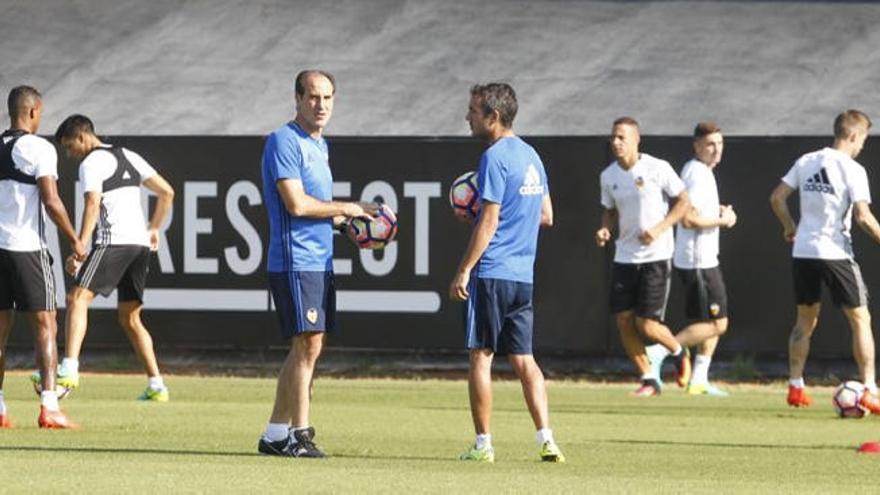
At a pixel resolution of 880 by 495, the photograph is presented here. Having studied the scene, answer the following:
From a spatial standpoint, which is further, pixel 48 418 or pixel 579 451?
pixel 48 418

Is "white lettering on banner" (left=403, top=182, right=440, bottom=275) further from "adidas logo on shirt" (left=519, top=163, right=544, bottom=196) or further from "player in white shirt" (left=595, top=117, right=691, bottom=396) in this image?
"adidas logo on shirt" (left=519, top=163, right=544, bottom=196)

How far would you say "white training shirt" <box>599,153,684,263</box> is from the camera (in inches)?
730

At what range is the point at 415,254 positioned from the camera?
21734 mm

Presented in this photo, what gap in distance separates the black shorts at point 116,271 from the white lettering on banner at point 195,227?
5.18 m

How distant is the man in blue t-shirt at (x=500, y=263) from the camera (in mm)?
11602

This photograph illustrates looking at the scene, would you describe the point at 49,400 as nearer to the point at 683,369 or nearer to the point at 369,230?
the point at 369,230

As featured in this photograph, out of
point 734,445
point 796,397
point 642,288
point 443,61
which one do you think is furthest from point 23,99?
point 443,61

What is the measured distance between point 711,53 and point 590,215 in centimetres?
598

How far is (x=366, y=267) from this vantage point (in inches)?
856

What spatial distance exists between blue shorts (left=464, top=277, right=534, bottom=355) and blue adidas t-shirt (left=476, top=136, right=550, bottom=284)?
57mm

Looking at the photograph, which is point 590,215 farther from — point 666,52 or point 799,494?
point 799,494

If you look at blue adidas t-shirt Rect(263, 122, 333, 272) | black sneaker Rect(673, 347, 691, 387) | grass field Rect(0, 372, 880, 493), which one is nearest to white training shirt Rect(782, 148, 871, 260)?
grass field Rect(0, 372, 880, 493)

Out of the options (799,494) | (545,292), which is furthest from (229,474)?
(545,292)

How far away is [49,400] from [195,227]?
27.2 feet
